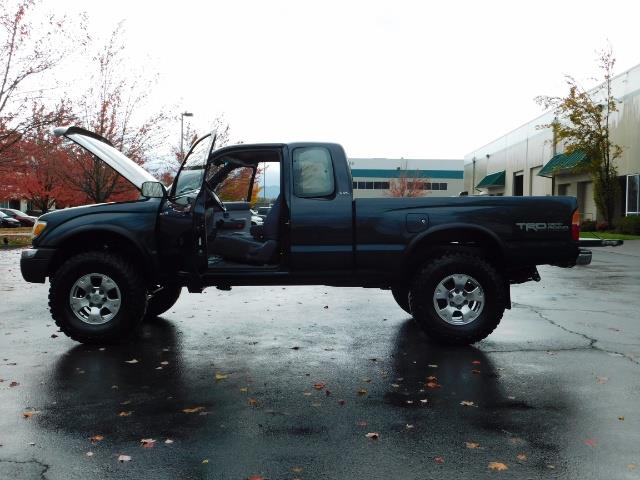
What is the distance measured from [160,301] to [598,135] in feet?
102

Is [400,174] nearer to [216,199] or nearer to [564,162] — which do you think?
[564,162]

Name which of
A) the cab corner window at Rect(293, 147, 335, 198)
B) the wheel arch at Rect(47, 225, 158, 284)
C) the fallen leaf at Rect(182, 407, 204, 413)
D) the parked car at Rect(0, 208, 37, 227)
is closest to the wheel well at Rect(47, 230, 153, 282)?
the wheel arch at Rect(47, 225, 158, 284)

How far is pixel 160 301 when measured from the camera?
838 cm

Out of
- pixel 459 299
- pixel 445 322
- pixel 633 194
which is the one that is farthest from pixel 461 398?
pixel 633 194

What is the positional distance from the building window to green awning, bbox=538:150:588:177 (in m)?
2.64

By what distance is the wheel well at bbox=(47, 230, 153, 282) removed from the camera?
Result: 6.78m

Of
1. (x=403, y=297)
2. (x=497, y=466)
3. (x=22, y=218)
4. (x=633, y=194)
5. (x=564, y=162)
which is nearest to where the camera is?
(x=497, y=466)

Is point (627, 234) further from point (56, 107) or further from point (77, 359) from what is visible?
point (77, 359)

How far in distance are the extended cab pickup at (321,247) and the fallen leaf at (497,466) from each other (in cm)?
309

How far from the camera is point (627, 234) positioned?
3056 centimetres

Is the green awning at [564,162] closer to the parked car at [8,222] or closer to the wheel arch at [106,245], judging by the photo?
the wheel arch at [106,245]

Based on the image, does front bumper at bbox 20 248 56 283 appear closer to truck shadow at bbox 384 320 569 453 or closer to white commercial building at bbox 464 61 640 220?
truck shadow at bbox 384 320 569 453

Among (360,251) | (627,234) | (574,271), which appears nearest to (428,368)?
(360,251)

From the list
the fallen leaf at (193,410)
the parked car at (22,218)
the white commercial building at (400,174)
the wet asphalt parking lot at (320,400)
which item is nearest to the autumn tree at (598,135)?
the wet asphalt parking lot at (320,400)
